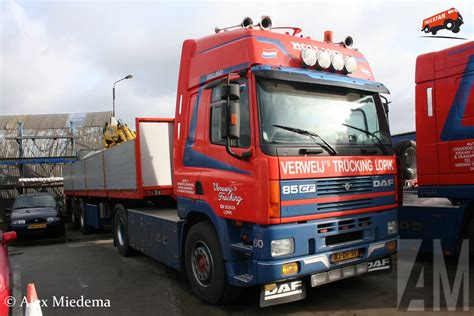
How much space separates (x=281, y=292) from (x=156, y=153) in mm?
4038

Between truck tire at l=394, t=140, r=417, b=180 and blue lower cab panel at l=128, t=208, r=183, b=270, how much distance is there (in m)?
4.21

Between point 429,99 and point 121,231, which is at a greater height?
point 429,99

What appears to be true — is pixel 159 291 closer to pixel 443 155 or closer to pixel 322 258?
pixel 322 258

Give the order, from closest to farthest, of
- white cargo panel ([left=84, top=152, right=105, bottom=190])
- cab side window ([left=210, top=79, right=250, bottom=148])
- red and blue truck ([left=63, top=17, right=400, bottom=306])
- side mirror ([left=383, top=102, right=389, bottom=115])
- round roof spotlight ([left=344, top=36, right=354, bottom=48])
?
1. red and blue truck ([left=63, top=17, right=400, bottom=306])
2. cab side window ([left=210, top=79, right=250, bottom=148])
3. side mirror ([left=383, top=102, right=389, bottom=115])
4. round roof spotlight ([left=344, top=36, right=354, bottom=48])
5. white cargo panel ([left=84, top=152, right=105, bottom=190])

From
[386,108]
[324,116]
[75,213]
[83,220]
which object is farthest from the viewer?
[75,213]

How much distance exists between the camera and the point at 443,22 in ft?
37.0

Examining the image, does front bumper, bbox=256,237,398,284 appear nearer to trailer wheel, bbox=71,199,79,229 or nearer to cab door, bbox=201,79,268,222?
cab door, bbox=201,79,268,222

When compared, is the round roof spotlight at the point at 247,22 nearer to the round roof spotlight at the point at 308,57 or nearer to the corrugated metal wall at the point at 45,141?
the round roof spotlight at the point at 308,57

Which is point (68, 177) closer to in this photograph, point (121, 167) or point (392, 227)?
point (121, 167)

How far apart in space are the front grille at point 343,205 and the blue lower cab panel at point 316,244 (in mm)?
113

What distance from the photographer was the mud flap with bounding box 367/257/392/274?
4992mm

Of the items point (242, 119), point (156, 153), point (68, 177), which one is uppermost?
point (242, 119)
